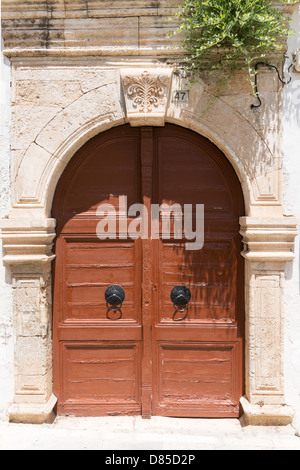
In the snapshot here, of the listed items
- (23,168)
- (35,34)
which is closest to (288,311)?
(23,168)

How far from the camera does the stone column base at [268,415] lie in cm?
290

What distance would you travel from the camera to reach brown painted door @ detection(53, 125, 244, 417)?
10.2 feet

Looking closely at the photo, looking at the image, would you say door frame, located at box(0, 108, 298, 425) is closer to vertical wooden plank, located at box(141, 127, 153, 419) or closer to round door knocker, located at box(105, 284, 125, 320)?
vertical wooden plank, located at box(141, 127, 153, 419)

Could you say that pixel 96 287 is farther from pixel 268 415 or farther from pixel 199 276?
pixel 268 415

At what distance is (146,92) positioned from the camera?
9.53 feet

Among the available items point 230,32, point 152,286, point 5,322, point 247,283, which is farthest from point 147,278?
point 230,32

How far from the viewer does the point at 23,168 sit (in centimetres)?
295

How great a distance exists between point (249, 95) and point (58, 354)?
2764 mm

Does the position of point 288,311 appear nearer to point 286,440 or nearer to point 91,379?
point 286,440

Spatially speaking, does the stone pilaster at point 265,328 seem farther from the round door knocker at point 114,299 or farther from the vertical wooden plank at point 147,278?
the round door knocker at point 114,299

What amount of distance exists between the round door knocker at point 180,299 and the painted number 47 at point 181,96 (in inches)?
62.4

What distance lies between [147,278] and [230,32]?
207cm

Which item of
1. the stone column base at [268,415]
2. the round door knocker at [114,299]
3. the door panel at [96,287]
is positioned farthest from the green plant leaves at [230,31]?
the stone column base at [268,415]

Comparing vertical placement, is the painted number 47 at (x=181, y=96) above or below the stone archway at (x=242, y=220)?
above
